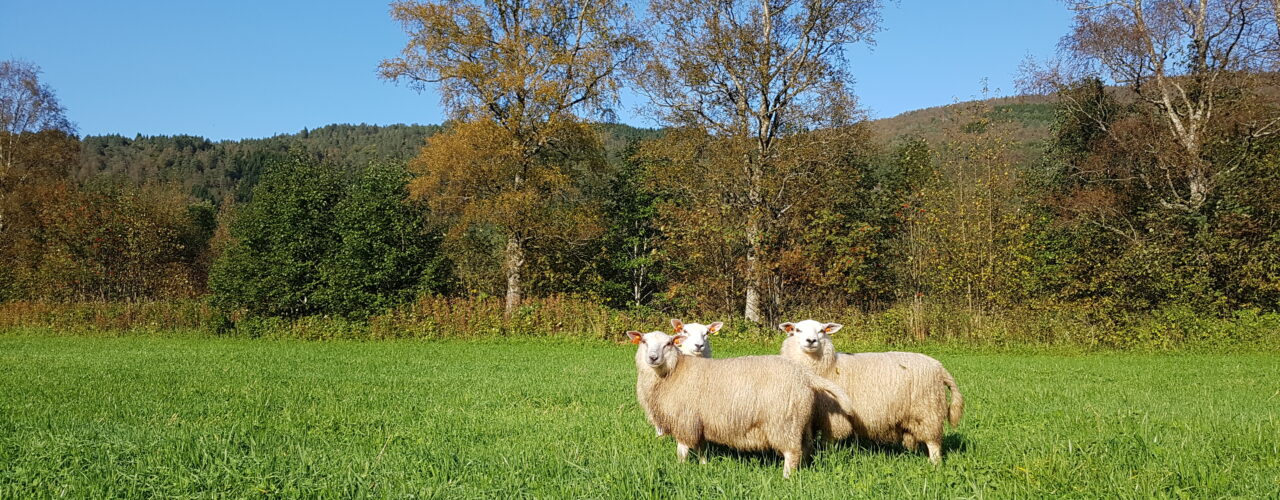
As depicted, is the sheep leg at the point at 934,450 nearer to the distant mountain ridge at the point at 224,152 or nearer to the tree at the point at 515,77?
the tree at the point at 515,77

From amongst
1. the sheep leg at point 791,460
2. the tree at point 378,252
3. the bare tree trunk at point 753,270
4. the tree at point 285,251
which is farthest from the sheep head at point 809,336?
the tree at point 285,251

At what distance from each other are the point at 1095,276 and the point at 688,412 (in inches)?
781

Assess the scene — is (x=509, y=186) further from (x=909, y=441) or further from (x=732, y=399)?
(x=732, y=399)

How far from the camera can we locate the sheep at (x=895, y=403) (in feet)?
19.4

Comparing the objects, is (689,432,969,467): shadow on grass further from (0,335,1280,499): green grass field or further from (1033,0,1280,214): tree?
(1033,0,1280,214): tree

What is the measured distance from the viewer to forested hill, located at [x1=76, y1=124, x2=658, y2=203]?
9750 cm

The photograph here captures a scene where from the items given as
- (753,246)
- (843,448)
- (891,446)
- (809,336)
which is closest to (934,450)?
(843,448)

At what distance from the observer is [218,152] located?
123 m

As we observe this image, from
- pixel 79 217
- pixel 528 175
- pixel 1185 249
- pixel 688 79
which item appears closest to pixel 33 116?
pixel 79 217

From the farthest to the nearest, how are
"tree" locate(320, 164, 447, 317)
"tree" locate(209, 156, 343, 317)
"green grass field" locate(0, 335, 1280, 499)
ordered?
"tree" locate(209, 156, 343, 317), "tree" locate(320, 164, 447, 317), "green grass field" locate(0, 335, 1280, 499)

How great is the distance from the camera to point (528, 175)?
27.3 metres

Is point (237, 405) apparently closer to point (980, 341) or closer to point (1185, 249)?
point (980, 341)

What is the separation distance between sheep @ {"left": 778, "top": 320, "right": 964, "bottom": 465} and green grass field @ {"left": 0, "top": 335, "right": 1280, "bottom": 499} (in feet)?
0.62

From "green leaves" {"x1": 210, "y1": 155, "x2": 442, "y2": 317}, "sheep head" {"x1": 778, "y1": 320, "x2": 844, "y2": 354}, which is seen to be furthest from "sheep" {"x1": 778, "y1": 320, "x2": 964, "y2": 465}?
"green leaves" {"x1": 210, "y1": 155, "x2": 442, "y2": 317}
